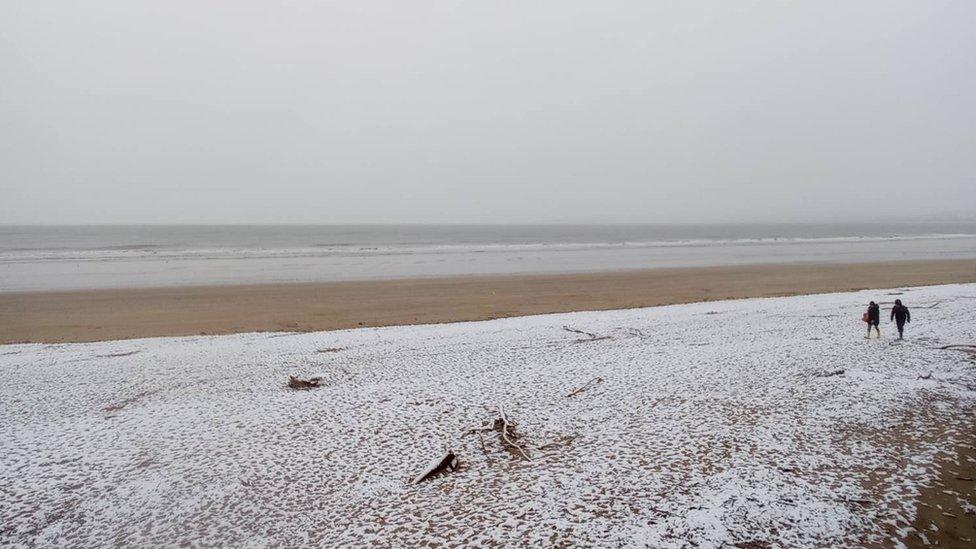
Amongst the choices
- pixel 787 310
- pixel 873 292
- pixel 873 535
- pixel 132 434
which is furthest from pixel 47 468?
pixel 873 292

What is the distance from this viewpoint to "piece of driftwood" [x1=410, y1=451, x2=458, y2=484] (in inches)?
384

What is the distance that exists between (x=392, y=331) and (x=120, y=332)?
13.3m

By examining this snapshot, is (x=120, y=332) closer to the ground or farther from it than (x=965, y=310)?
closer to the ground

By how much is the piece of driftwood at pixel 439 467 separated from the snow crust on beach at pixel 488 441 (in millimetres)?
208

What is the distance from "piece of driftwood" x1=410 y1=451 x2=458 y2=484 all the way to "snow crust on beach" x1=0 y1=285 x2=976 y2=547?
208 mm

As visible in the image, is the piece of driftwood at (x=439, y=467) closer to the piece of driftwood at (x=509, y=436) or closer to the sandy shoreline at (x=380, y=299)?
the piece of driftwood at (x=509, y=436)

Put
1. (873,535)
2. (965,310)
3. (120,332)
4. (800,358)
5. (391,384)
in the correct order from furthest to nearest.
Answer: (120,332), (965,310), (800,358), (391,384), (873,535)

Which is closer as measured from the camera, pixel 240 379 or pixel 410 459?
pixel 410 459

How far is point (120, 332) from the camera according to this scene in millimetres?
24234

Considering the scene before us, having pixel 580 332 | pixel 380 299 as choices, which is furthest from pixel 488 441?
pixel 380 299

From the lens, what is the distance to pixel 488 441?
1123cm

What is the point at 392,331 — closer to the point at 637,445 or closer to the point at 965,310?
the point at 637,445

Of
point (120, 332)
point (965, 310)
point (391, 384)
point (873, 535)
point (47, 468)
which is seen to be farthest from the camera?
point (120, 332)

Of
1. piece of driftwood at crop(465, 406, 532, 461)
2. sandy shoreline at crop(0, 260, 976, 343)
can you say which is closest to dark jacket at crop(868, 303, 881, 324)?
sandy shoreline at crop(0, 260, 976, 343)
